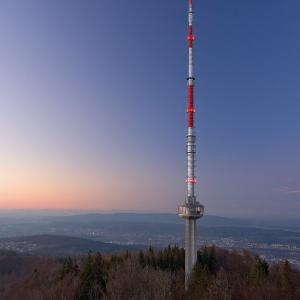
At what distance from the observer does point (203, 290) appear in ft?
120

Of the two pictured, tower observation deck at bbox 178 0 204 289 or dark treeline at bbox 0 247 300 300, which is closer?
dark treeline at bbox 0 247 300 300

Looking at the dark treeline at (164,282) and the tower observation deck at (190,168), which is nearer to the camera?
the dark treeline at (164,282)

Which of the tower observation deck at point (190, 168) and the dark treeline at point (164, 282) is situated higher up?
the tower observation deck at point (190, 168)

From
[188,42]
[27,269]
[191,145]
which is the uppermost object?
[188,42]

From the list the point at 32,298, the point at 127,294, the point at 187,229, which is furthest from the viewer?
the point at 187,229

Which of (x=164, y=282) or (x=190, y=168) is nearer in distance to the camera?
(x=164, y=282)

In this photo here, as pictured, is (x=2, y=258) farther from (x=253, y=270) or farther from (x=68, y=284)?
(x=253, y=270)

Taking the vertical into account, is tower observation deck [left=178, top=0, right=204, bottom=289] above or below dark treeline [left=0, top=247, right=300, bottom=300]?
above

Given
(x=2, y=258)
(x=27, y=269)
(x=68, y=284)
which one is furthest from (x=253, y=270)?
(x=2, y=258)

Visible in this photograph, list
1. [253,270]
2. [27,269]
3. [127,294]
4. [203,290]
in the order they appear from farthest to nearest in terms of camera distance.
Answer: [27,269], [253,270], [127,294], [203,290]

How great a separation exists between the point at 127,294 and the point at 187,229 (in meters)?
32.0

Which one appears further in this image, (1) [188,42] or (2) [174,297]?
(1) [188,42]

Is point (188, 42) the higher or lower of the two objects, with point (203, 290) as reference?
higher

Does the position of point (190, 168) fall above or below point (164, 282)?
above
